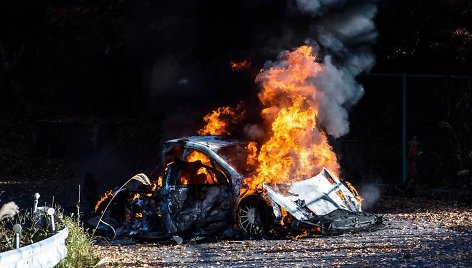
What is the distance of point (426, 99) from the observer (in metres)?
18.2

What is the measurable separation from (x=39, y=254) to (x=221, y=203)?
4.67m

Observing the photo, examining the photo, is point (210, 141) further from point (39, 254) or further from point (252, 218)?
point (39, 254)

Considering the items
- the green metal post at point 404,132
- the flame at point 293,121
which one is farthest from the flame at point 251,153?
the green metal post at point 404,132

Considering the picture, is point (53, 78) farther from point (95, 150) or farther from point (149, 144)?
point (149, 144)

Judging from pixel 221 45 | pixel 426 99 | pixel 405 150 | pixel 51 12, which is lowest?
pixel 405 150

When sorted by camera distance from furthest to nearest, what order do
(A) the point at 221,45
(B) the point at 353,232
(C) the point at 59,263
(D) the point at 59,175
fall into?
(D) the point at 59,175 → (A) the point at 221,45 → (B) the point at 353,232 → (C) the point at 59,263

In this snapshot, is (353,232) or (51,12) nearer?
(353,232)

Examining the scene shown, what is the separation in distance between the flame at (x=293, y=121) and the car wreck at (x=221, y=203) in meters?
0.29

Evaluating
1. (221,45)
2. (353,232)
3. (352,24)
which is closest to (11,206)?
(353,232)

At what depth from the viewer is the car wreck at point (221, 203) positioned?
11867 millimetres

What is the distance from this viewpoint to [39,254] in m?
7.82

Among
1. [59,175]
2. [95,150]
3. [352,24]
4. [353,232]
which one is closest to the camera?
[353,232]

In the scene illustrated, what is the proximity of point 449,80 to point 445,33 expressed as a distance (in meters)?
1.09

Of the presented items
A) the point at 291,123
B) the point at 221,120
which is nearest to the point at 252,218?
the point at 291,123
